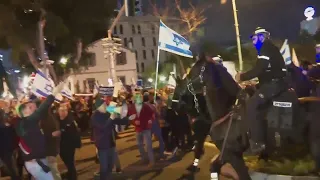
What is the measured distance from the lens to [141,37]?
93625 millimetres

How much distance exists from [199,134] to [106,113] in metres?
2.73

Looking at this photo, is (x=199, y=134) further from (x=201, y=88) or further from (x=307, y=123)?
(x=307, y=123)

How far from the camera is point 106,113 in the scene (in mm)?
9523

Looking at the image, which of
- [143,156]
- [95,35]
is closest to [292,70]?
[143,156]

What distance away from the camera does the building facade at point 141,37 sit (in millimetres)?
91562

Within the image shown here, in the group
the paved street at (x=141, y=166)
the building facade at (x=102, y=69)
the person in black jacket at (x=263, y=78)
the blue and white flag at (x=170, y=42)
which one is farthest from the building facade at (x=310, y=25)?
the person in black jacket at (x=263, y=78)

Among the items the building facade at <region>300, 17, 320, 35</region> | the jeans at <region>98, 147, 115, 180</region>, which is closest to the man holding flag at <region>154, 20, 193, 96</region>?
the jeans at <region>98, 147, 115, 180</region>

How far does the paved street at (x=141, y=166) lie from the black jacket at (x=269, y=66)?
375 cm

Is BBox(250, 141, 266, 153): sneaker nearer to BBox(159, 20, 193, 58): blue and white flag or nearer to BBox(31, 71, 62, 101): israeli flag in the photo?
BBox(31, 71, 62, 101): israeli flag

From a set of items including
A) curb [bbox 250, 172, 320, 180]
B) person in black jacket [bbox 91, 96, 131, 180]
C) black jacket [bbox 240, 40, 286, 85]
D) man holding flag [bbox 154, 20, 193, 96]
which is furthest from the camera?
man holding flag [bbox 154, 20, 193, 96]

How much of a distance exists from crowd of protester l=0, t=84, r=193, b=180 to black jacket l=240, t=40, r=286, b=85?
3.07m

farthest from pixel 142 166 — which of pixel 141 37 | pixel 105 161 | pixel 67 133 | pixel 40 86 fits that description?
pixel 141 37

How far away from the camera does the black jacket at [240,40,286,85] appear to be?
7.49m

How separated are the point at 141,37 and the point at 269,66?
86.8 metres
